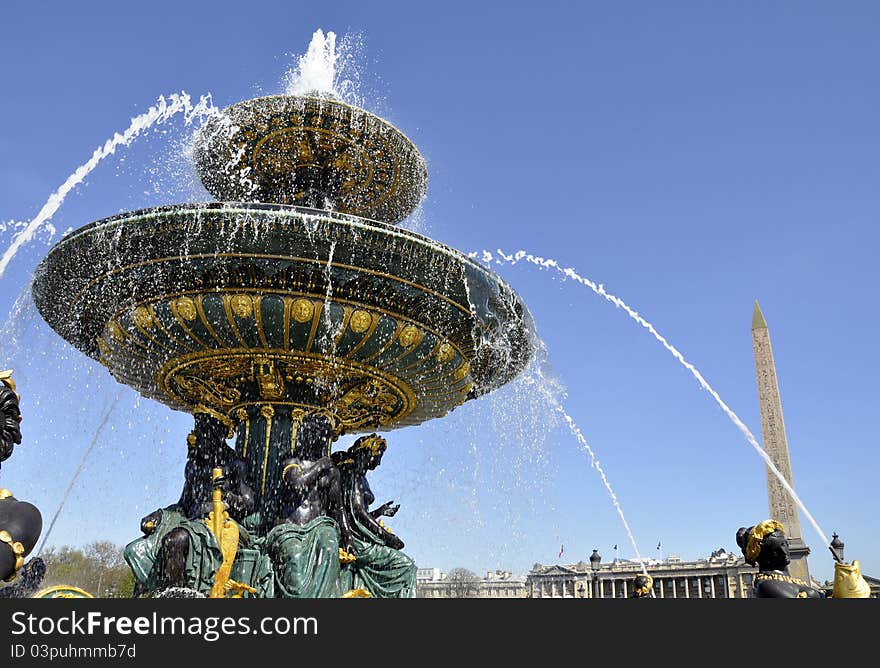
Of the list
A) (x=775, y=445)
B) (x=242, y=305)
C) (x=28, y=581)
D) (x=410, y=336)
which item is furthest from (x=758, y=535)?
(x=775, y=445)

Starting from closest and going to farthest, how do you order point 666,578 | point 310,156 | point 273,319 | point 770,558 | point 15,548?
point 15,548 → point 770,558 → point 273,319 → point 310,156 → point 666,578

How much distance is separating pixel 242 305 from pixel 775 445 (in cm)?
2779

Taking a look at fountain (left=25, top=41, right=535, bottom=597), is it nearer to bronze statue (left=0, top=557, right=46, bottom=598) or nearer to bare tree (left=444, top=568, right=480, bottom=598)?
bronze statue (left=0, top=557, right=46, bottom=598)

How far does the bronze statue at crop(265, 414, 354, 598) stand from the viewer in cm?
752

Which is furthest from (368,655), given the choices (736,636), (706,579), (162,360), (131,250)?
(706,579)

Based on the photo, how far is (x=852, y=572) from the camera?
4664 millimetres

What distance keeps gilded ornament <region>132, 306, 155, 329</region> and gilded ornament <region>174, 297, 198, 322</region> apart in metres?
0.34

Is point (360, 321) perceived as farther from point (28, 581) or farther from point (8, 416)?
point (8, 416)

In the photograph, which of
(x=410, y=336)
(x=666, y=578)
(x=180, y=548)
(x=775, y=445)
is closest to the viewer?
(x=180, y=548)

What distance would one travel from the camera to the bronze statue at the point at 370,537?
27.3ft

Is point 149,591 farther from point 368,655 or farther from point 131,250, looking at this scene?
point 368,655

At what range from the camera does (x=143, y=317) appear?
26.1 feet

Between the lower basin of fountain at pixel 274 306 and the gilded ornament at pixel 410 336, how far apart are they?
2 centimetres

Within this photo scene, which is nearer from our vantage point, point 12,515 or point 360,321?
point 12,515
